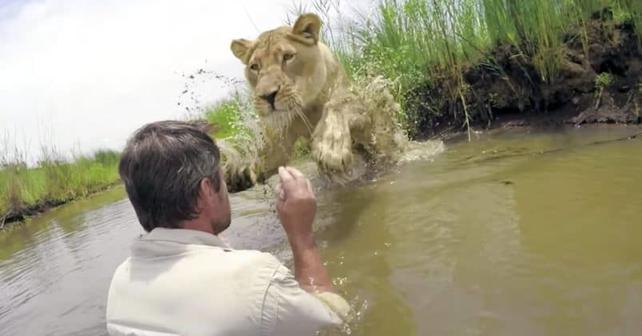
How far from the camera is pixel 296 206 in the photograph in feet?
7.26

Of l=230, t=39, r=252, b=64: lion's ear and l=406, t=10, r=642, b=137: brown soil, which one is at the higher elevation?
l=230, t=39, r=252, b=64: lion's ear

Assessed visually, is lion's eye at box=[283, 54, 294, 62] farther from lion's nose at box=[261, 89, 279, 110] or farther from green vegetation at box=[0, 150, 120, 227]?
green vegetation at box=[0, 150, 120, 227]

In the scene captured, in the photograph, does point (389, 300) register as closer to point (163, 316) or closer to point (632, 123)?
point (163, 316)

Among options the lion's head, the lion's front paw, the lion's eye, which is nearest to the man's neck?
the lion's front paw

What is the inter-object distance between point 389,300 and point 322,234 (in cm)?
142

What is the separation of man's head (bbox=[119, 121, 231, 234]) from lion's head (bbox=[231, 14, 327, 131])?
7.94ft

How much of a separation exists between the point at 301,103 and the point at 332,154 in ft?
2.52

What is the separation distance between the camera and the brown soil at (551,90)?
233 inches

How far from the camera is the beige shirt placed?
168cm

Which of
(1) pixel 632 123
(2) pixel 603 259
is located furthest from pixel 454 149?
(2) pixel 603 259

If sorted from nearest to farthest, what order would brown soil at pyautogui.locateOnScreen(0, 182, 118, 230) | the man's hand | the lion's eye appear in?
the man's hand, the lion's eye, brown soil at pyautogui.locateOnScreen(0, 182, 118, 230)

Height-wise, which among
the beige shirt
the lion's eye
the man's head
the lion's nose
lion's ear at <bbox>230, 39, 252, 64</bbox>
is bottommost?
the beige shirt

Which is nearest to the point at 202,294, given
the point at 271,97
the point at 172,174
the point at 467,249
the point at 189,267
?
the point at 189,267

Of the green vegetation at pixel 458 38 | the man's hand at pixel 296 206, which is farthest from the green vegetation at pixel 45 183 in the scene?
the man's hand at pixel 296 206
